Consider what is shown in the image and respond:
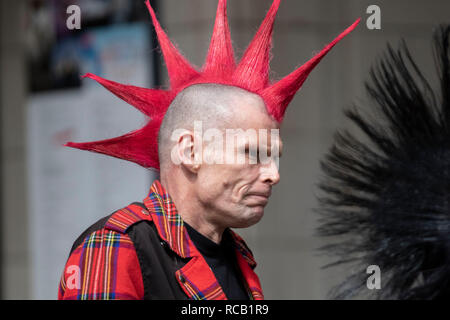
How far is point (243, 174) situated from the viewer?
1.61 metres

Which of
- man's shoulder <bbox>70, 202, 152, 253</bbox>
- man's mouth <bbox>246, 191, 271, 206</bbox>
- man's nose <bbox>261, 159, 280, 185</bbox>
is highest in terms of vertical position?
man's nose <bbox>261, 159, 280, 185</bbox>

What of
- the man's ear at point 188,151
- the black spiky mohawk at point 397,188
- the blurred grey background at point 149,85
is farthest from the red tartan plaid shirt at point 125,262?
the blurred grey background at point 149,85

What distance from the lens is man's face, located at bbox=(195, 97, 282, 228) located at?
5.26 ft

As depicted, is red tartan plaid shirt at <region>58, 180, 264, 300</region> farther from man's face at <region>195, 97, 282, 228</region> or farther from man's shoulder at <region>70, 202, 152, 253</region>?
man's face at <region>195, 97, 282, 228</region>

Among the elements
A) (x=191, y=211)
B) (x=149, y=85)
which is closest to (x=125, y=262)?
(x=191, y=211)

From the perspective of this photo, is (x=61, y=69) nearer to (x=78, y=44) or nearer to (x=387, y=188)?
(x=78, y=44)

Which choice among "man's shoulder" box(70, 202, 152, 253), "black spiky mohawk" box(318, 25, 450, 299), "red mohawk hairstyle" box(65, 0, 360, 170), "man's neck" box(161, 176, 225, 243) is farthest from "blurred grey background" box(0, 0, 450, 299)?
"man's shoulder" box(70, 202, 152, 253)

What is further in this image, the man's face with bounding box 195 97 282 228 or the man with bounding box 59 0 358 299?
the man's face with bounding box 195 97 282 228

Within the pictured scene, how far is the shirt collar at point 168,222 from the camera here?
1.59 meters

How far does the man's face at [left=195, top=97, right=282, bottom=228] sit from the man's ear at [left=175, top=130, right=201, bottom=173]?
0.02 meters

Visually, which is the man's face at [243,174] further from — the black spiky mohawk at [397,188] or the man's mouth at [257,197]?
the black spiky mohawk at [397,188]

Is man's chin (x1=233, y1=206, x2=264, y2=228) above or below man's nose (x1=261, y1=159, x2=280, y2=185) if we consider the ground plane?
below
